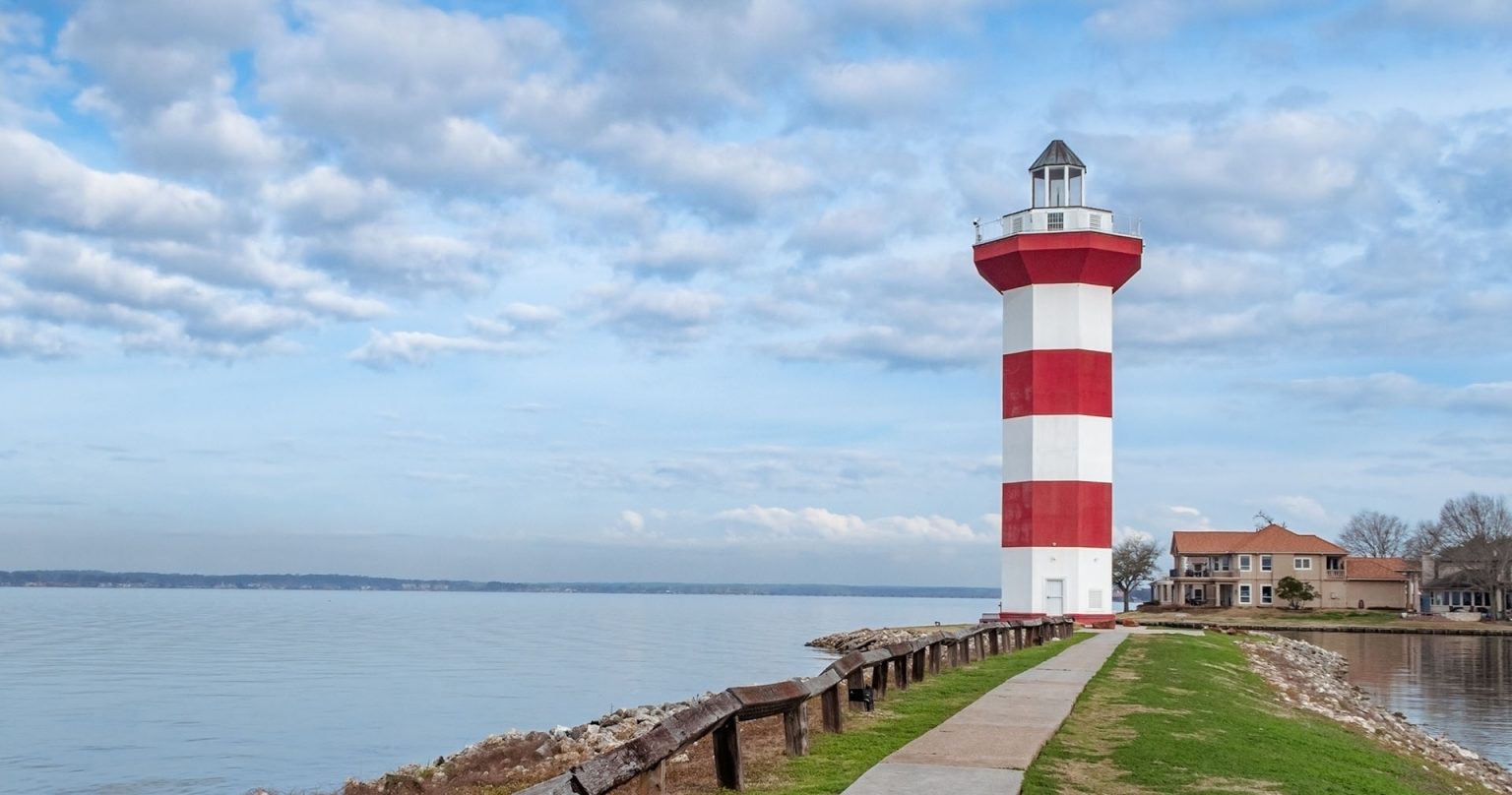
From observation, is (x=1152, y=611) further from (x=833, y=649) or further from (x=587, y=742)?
(x=587, y=742)

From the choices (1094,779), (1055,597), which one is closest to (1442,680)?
(1055,597)

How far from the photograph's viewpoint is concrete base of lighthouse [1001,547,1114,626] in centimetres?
3806

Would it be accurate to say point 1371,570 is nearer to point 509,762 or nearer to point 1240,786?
point 509,762

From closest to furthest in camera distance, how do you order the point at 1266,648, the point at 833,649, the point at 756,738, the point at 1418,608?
the point at 756,738 < the point at 1266,648 < the point at 833,649 < the point at 1418,608

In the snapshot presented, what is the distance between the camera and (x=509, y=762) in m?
18.4

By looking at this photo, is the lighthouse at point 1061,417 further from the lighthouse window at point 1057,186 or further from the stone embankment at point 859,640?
the stone embankment at point 859,640

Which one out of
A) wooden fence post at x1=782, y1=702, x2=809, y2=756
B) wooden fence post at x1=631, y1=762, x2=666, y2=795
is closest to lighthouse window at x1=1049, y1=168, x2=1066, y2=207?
wooden fence post at x1=782, y1=702, x2=809, y2=756

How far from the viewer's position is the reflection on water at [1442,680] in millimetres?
27875

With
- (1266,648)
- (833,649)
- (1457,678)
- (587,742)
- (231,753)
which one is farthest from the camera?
(833,649)

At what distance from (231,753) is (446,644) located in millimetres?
37786

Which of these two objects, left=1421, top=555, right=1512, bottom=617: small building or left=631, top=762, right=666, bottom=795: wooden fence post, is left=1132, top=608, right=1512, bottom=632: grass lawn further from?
left=631, top=762, right=666, bottom=795: wooden fence post

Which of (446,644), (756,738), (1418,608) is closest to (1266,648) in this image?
(756,738)

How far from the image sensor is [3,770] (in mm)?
24453

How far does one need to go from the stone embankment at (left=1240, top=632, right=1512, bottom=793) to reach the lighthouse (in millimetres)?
5269
